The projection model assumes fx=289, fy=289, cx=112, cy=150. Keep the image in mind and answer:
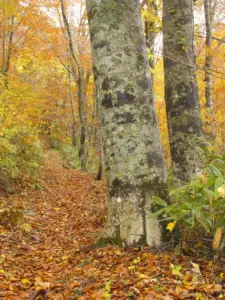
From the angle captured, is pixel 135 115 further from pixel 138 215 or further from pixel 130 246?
pixel 130 246

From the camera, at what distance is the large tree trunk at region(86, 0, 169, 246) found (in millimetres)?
2904

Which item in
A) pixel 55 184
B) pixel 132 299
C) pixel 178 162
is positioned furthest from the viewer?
pixel 55 184

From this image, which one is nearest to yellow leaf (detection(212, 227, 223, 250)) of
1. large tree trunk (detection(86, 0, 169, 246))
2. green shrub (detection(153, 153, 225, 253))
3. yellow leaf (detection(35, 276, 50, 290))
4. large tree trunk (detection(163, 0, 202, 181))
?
green shrub (detection(153, 153, 225, 253))

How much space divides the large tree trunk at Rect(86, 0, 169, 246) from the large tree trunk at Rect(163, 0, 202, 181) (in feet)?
5.74

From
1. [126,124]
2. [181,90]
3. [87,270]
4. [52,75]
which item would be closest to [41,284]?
[87,270]

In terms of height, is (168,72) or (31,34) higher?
(31,34)

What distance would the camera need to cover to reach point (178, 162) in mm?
4898

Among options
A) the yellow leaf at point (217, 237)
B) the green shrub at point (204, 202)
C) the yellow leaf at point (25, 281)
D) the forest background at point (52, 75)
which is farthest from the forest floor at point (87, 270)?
the forest background at point (52, 75)

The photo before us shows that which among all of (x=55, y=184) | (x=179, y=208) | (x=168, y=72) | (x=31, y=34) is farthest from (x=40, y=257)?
(x=31, y=34)

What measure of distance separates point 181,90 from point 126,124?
2404mm

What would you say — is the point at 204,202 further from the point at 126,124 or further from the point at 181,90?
the point at 181,90

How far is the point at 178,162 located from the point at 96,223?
5.90 feet

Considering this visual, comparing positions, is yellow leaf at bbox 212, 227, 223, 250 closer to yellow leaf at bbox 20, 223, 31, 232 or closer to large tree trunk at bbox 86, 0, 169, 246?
large tree trunk at bbox 86, 0, 169, 246

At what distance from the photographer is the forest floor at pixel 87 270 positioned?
217 cm
